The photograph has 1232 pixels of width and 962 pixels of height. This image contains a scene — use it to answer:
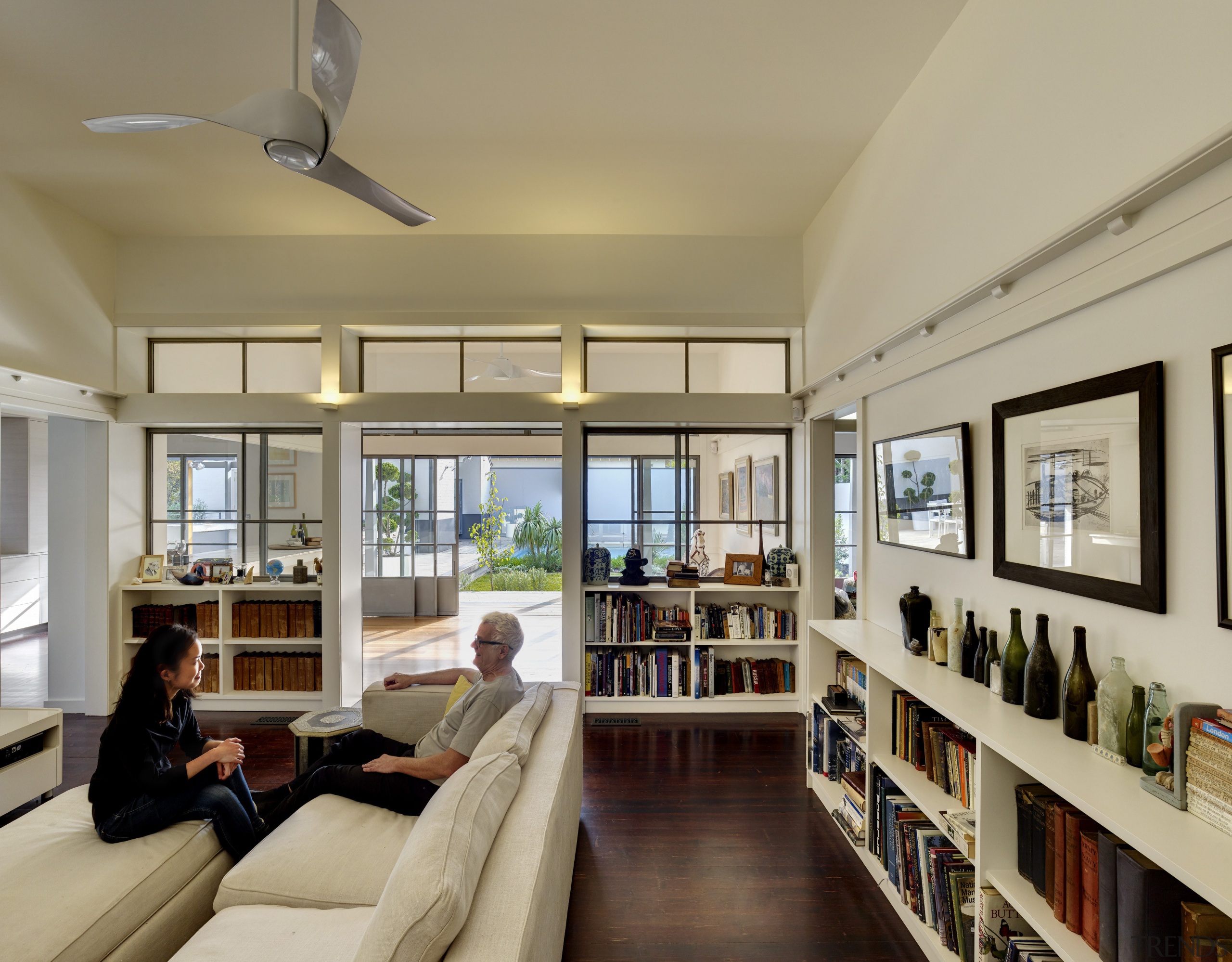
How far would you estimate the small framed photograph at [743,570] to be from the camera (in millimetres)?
4617

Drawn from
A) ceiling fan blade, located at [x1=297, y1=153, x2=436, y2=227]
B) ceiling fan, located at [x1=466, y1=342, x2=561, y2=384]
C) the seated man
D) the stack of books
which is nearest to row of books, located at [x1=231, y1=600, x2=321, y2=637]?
the seated man

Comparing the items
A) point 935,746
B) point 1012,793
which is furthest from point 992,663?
point 1012,793

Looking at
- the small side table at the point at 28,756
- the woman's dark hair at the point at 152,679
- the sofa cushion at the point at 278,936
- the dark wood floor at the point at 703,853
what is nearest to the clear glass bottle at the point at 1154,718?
the dark wood floor at the point at 703,853

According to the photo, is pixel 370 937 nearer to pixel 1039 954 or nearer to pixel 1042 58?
Result: pixel 1039 954

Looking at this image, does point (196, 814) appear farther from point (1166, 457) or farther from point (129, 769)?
point (1166, 457)

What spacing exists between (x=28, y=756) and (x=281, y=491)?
2.24 meters

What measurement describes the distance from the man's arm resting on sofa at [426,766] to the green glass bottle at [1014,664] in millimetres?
1945

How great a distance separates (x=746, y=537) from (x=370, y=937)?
3833 millimetres

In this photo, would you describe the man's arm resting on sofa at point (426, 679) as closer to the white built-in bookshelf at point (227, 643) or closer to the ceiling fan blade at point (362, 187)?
the white built-in bookshelf at point (227, 643)

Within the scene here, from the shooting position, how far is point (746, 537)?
15.7 ft

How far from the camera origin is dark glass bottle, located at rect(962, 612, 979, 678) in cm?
231

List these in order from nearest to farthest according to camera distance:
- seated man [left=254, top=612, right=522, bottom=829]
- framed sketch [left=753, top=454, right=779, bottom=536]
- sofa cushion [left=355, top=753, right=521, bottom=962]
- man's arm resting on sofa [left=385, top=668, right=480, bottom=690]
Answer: sofa cushion [left=355, top=753, right=521, bottom=962] → seated man [left=254, top=612, right=522, bottom=829] → man's arm resting on sofa [left=385, top=668, right=480, bottom=690] → framed sketch [left=753, top=454, right=779, bottom=536]

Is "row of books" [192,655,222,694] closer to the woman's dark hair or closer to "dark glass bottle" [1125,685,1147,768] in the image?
the woman's dark hair

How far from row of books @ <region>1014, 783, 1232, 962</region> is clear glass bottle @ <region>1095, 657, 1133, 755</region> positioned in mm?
202
